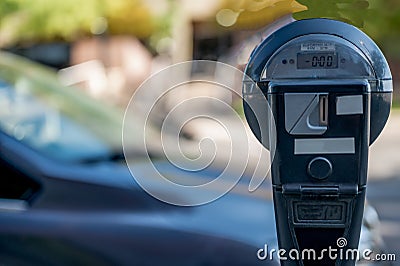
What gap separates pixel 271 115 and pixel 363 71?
9.3 inches

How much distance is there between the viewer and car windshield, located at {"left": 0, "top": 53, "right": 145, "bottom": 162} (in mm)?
3630

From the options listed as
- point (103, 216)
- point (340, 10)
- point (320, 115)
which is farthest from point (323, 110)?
point (103, 216)

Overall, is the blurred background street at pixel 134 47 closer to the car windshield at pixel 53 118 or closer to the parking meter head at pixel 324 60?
the car windshield at pixel 53 118

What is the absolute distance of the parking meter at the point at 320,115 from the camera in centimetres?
186

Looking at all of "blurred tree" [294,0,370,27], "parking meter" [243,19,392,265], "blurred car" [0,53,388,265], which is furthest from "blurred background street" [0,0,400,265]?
"parking meter" [243,19,392,265]

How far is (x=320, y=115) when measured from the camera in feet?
6.16

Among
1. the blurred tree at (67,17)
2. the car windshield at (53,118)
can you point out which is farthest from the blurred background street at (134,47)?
the car windshield at (53,118)

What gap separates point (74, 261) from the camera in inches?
120

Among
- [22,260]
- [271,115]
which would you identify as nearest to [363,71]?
[271,115]

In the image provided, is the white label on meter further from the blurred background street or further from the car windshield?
the blurred background street

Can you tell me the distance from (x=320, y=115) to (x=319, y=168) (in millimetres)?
126

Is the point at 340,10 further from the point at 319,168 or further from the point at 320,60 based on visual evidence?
the point at 319,168

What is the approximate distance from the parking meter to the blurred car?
1030 millimetres

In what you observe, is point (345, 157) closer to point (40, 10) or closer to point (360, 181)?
point (360, 181)
